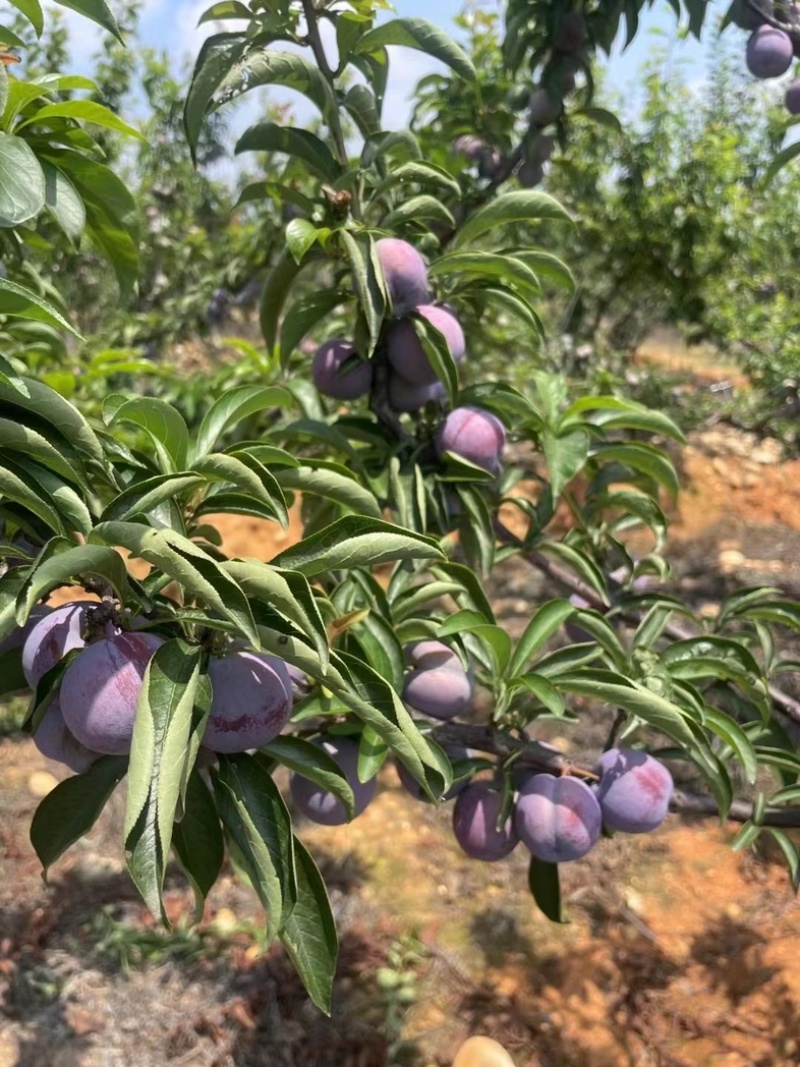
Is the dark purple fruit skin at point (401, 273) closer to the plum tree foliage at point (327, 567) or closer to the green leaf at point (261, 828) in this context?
the plum tree foliage at point (327, 567)

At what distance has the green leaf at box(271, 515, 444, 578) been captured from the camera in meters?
0.80

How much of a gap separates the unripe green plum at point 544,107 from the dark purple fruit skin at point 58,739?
1.73 metres

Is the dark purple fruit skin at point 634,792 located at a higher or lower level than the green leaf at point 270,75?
lower

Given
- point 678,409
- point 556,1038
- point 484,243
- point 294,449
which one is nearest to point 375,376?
point 294,449

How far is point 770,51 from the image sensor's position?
5.86ft

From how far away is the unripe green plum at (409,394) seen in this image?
1.36m

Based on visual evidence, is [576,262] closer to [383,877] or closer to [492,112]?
[492,112]

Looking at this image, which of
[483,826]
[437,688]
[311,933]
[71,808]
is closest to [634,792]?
[483,826]

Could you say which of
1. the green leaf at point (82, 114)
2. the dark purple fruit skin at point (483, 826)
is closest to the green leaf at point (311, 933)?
the dark purple fruit skin at point (483, 826)

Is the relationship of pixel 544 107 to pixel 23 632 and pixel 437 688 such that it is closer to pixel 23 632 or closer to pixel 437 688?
pixel 437 688

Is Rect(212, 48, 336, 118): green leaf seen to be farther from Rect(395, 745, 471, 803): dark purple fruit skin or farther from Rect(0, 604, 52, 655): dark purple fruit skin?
Rect(395, 745, 471, 803): dark purple fruit skin

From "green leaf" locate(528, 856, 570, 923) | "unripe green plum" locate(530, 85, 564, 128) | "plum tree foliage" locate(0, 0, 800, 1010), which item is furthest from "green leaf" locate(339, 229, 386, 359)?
"unripe green plum" locate(530, 85, 564, 128)

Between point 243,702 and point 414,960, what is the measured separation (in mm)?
1713

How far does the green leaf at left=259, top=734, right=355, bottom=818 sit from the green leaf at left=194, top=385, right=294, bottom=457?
0.34m
